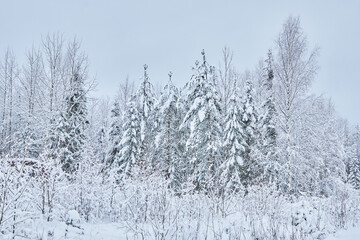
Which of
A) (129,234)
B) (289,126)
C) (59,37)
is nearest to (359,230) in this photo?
(129,234)

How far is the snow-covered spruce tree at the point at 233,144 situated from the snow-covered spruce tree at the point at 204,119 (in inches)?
23.0

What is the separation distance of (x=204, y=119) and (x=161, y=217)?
1154 cm

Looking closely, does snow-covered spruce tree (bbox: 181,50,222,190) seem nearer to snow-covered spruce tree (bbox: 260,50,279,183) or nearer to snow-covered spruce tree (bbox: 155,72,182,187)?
snow-covered spruce tree (bbox: 155,72,182,187)

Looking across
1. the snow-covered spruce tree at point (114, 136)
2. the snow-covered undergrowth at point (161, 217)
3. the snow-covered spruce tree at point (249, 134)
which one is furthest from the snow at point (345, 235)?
the snow-covered spruce tree at point (114, 136)

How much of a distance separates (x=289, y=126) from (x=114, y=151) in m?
14.8

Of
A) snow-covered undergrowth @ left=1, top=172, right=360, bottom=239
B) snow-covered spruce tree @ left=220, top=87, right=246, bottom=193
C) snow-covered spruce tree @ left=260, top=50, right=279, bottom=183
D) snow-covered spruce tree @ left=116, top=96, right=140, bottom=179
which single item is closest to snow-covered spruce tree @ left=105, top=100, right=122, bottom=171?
snow-covered spruce tree @ left=116, top=96, right=140, bottom=179

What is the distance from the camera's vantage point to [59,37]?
51.7 feet

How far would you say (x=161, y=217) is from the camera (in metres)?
5.55

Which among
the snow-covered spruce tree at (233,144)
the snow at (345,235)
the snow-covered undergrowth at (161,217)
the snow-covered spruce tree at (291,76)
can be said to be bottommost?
the snow at (345,235)

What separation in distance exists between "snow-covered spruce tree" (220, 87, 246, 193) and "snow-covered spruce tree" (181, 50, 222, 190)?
584mm

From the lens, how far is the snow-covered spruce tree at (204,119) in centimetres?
1625

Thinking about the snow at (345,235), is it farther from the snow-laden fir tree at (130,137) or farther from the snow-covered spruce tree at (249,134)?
the snow-laden fir tree at (130,137)

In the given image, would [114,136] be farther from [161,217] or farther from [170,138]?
[161,217]

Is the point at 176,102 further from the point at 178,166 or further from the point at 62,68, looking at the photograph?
the point at 62,68
